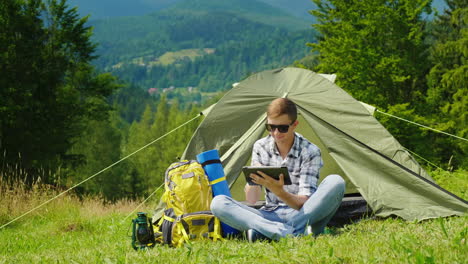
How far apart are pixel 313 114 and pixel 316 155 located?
6.79 feet

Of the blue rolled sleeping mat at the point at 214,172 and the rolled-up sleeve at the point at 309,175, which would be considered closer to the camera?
the rolled-up sleeve at the point at 309,175

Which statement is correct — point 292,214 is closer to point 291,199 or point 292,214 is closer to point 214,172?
point 291,199

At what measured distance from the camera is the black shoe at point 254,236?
3617 millimetres

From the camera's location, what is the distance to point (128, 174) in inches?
1820

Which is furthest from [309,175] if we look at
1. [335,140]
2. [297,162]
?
[335,140]

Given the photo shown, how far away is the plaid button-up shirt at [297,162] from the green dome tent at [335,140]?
1519 millimetres

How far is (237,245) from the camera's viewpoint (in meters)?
3.42

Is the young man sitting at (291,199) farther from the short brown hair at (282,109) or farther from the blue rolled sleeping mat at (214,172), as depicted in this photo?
the blue rolled sleeping mat at (214,172)

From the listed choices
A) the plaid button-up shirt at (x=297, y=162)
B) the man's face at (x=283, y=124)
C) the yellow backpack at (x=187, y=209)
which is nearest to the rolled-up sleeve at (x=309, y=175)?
the plaid button-up shirt at (x=297, y=162)

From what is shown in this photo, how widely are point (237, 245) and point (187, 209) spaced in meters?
0.86

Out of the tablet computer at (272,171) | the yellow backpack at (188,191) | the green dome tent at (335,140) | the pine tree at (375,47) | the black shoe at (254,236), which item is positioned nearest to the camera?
the tablet computer at (272,171)

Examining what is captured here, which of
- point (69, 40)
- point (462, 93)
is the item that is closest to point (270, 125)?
point (462, 93)

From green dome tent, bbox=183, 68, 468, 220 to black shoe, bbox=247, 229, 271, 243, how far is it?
6.12 feet

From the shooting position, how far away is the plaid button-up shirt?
3.77m
